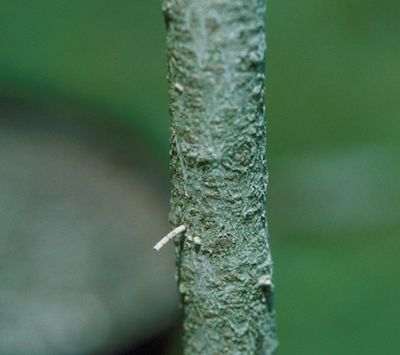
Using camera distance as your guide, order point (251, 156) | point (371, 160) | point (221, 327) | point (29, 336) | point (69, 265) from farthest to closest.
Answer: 1. point (371, 160)
2. point (69, 265)
3. point (29, 336)
4. point (221, 327)
5. point (251, 156)

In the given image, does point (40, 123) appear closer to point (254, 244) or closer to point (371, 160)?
point (371, 160)

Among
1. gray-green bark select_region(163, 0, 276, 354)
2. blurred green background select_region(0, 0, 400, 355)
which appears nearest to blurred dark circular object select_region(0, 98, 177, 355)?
blurred green background select_region(0, 0, 400, 355)

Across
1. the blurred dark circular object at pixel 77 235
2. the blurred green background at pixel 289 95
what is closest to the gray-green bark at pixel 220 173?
the blurred dark circular object at pixel 77 235

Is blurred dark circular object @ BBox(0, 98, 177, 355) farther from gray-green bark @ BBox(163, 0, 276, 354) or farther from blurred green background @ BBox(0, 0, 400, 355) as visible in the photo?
gray-green bark @ BBox(163, 0, 276, 354)

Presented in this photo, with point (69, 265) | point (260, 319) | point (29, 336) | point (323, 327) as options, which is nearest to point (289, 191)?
point (323, 327)

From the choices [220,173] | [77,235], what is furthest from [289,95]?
[220,173]
